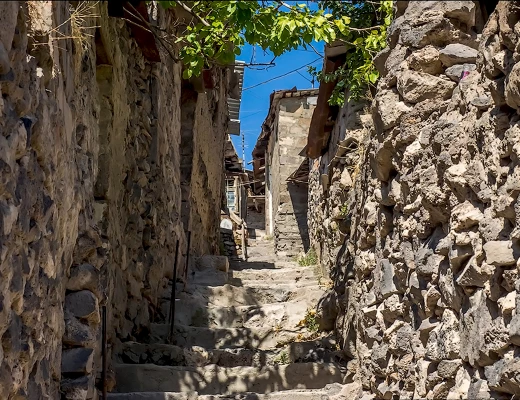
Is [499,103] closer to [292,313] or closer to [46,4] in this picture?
[46,4]

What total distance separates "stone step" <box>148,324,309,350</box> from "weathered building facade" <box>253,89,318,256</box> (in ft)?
16.8

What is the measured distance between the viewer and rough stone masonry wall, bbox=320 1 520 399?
204 centimetres

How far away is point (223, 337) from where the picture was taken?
495 cm

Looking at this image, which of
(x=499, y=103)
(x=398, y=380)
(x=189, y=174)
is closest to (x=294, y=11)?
(x=499, y=103)

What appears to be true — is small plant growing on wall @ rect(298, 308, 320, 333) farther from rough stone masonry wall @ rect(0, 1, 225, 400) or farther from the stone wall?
the stone wall

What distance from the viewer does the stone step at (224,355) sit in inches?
172

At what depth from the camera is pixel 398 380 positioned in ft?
9.75

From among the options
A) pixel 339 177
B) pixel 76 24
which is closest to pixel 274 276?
pixel 339 177

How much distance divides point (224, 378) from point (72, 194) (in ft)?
5.70

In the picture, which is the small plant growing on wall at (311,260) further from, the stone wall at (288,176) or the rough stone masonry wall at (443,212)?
the stone wall at (288,176)

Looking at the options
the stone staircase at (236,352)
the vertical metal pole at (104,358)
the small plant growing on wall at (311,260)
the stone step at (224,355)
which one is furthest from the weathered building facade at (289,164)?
the vertical metal pole at (104,358)

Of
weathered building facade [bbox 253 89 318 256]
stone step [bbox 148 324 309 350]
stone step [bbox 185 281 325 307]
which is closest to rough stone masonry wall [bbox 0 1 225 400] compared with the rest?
stone step [bbox 148 324 309 350]

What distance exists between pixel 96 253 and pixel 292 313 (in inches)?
90.2

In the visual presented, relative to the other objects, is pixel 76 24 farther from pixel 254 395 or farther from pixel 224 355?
pixel 224 355
